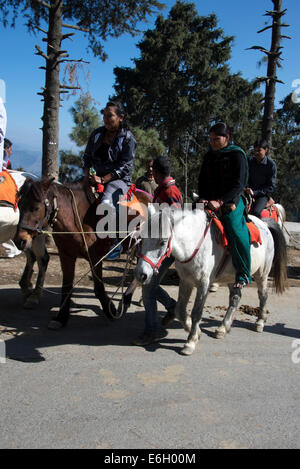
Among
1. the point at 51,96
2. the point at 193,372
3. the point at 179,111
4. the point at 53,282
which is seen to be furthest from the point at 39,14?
the point at 179,111

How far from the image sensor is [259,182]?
6.30 metres

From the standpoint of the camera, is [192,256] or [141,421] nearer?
[141,421]

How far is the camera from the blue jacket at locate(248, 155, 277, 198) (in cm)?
620

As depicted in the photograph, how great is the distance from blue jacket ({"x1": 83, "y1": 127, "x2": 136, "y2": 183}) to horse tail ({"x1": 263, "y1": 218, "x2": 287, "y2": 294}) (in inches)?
94.2

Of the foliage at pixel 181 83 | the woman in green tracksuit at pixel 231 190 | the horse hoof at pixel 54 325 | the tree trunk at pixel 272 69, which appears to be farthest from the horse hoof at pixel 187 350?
the foliage at pixel 181 83

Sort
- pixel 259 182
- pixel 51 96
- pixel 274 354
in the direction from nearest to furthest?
pixel 274 354 → pixel 259 182 → pixel 51 96

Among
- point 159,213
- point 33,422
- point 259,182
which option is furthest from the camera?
point 259,182

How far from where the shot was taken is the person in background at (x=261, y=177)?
20.1ft

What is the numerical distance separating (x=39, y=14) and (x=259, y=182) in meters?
7.05

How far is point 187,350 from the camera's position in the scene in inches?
158

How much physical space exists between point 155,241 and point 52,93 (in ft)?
22.4

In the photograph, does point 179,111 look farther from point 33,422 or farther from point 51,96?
point 33,422

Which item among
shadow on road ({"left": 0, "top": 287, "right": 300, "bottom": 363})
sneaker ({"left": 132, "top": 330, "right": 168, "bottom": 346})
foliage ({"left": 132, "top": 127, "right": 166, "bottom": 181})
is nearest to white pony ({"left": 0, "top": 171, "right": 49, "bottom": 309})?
shadow on road ({"left": 0, "top": 287, "right": 300, "bottom": 363})

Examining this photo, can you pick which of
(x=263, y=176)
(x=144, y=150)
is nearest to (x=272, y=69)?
(x=263, y=176)
